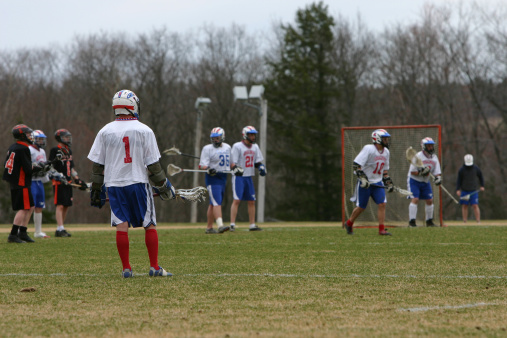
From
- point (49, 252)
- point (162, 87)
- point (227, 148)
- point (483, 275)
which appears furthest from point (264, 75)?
point (483, 275)

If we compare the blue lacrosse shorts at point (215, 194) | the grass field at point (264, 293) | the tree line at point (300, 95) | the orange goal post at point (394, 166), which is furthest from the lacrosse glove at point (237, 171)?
the tree line at point (300, 95)

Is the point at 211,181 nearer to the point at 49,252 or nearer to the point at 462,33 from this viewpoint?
the point at 49,252

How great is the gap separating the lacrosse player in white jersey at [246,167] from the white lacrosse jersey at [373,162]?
274 centimetres

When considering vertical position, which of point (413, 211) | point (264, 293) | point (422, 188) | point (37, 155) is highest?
point (37, 155)

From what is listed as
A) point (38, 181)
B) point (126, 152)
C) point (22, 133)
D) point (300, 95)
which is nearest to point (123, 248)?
point (126, 152)

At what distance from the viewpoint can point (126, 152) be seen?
747 centimetres

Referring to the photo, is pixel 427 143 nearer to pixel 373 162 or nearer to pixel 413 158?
pixel 413 158

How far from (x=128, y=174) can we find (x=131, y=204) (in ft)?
0.99

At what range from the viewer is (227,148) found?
54.5 feet

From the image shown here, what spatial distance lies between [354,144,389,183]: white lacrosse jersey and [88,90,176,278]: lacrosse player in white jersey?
7679mm

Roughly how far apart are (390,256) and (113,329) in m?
5.57

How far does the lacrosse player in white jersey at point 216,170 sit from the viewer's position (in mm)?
16266

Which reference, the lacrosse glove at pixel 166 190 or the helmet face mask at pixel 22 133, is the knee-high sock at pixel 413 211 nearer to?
the helmet face mask at pixel 22 133

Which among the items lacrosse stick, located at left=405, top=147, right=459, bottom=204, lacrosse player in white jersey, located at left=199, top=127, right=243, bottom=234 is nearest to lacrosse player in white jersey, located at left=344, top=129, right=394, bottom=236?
lacrosse player in white jersey, located at left=199, top=127, right=243, bottom=234
